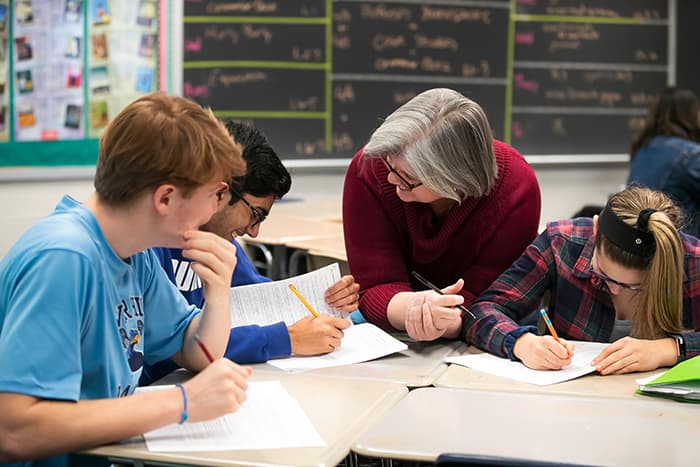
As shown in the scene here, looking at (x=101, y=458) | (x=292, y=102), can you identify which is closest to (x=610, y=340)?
(x=101, y=458)

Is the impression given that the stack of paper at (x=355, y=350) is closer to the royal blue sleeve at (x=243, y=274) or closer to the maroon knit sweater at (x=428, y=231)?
the maroon knit sweater at (x=428, y=231)

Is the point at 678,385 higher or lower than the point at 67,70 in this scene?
lower

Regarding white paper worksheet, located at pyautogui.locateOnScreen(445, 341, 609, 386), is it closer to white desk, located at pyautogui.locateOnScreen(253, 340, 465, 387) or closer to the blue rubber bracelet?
white desk, located at pyautogui.locateOnScreen(253, 340, 465, 387)

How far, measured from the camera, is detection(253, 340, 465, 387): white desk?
191cm

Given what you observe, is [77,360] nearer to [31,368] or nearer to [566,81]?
[31,368]

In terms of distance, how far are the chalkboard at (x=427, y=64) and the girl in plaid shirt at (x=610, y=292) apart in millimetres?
2152

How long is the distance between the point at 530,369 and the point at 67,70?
3.06m

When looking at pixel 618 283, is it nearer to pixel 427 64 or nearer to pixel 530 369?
pixel 530 369

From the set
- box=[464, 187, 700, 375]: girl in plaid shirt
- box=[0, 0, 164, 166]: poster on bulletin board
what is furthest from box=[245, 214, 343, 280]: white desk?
box=[464, 187, 700, 375]: girl in plaid shirt

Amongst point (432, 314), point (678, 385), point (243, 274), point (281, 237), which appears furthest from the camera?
point (281, 237)

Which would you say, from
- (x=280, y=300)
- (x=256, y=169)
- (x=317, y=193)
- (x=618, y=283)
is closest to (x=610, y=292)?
(x=618, y=283)

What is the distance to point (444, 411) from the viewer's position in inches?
66.6

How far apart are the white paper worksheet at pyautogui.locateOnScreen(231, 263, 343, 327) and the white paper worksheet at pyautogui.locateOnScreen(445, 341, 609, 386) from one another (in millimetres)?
378

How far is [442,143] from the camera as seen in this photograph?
2.11 m
